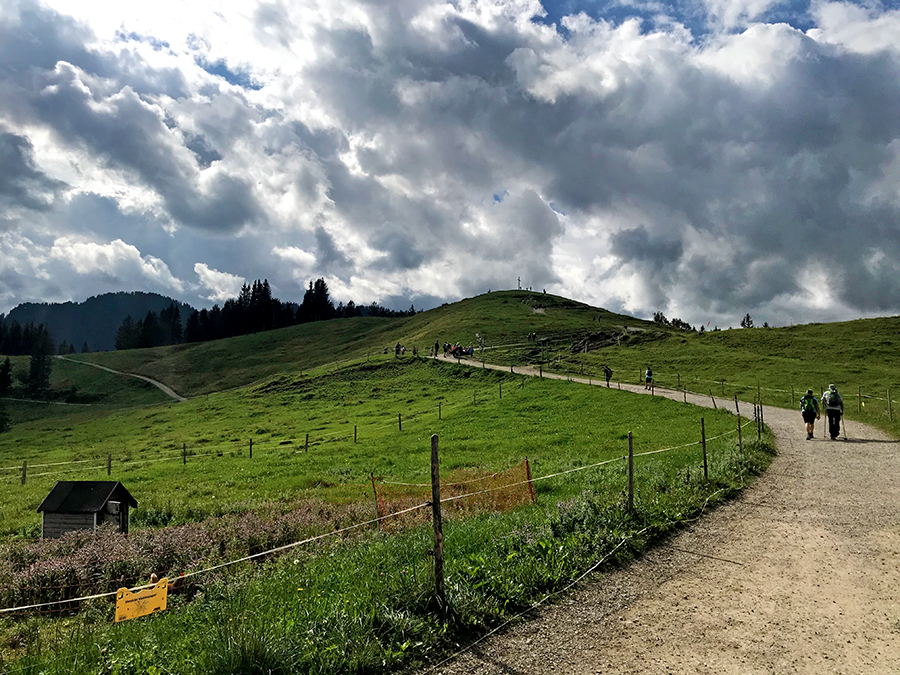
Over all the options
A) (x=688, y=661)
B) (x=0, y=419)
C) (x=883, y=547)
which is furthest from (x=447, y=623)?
(x=0, y=419)

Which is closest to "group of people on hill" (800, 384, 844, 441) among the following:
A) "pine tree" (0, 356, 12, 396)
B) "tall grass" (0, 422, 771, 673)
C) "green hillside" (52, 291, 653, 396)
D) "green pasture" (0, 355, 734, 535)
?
"green pasture" (0, 355, 734, 535)

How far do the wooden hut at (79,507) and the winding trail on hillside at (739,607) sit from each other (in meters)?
14.1

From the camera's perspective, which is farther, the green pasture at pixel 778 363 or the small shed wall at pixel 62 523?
the green pasture at pixel 778 363

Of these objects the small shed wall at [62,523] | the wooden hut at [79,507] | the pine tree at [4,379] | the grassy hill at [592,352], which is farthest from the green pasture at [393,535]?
the pine tree at [4,379]

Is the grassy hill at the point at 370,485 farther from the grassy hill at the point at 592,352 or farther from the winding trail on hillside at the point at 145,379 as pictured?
the winding trail on hillside at the point at 145,379

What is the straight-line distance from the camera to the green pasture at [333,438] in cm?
2466

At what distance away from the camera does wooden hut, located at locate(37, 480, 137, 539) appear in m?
15.9

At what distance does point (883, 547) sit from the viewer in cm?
1106

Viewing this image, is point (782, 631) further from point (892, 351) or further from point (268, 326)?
point (268, 326)

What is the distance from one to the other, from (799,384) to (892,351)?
23901mm

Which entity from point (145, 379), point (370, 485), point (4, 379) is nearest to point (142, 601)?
point (370, 485)

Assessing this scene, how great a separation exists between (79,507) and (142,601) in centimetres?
1120

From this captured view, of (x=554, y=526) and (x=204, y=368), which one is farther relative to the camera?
(x=204, y=368)

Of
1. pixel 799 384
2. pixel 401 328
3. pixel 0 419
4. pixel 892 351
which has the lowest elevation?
pixel 0 419
